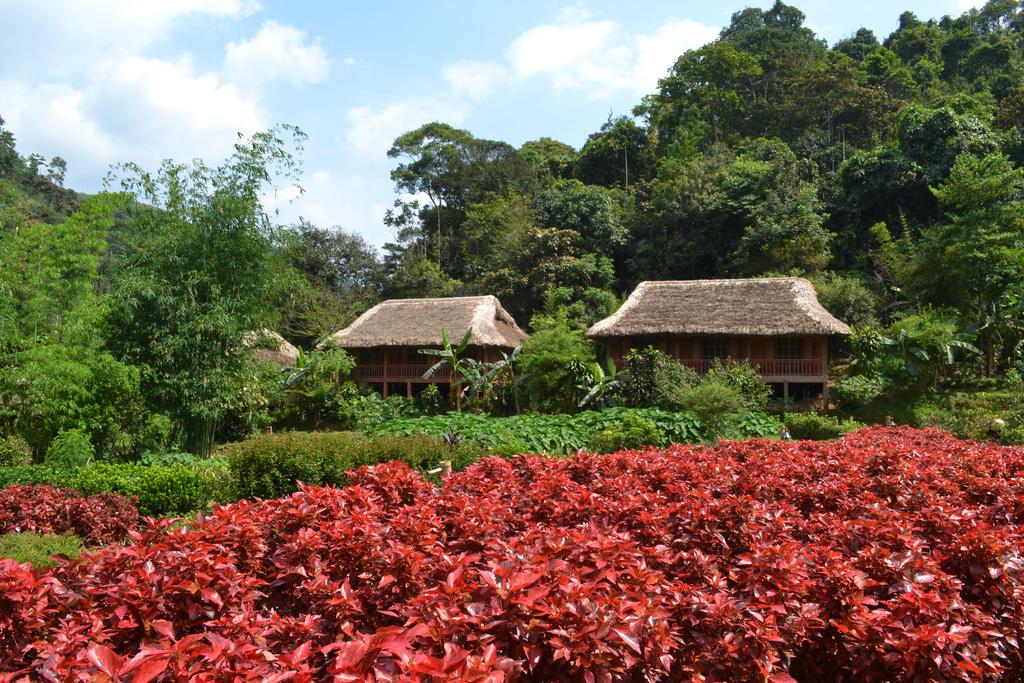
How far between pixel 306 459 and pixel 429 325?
16.1m

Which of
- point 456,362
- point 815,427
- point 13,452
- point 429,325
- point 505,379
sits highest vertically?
Answer: point 429,325

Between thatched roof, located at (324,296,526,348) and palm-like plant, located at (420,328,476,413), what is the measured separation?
0.61 metres

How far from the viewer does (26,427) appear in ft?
38.8

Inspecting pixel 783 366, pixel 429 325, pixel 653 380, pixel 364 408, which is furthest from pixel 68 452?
pixel 783 366

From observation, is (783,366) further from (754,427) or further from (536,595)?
(536,595)

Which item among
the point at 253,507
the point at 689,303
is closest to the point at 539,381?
the point at 689,303

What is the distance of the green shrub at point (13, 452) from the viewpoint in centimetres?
1138

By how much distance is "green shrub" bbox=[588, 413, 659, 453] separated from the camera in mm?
11914

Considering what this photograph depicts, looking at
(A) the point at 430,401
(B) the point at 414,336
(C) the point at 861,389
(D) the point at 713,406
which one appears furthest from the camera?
(B) the point at 414,336

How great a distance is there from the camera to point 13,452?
11445 millimetres

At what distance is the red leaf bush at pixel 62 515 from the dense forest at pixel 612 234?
13.5 ft

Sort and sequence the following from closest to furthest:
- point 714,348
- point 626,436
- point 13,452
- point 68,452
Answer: point 68,452 < point 13,452 < point 626,436 < point 714,348

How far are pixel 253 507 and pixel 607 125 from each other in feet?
151

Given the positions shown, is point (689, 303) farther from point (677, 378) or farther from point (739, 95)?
point (739, 95)
